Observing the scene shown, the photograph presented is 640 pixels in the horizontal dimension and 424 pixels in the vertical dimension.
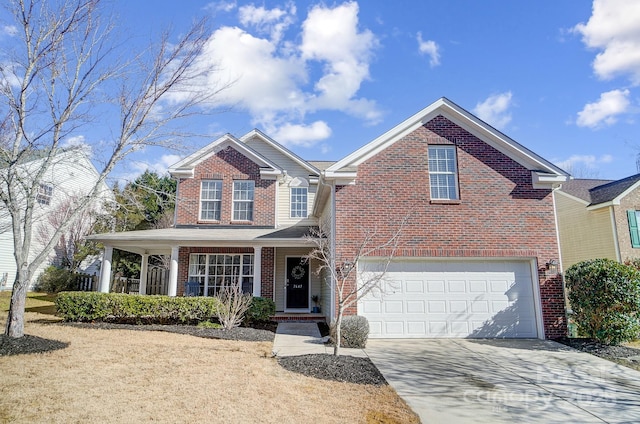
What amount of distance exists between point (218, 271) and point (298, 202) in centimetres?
473

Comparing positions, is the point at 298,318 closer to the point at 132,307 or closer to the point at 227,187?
the point at 132,307

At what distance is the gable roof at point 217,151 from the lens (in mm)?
16125

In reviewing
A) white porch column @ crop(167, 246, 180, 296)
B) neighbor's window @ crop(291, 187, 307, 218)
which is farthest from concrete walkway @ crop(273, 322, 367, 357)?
neighbor's window @ crop(291, 187, 307, 218)

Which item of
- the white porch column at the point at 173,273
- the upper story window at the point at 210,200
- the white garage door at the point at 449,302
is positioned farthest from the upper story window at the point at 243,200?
the white garage door at the point at 449,302

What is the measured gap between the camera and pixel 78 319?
39.0 ft

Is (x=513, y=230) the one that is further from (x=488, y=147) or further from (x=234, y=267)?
(x=234, y=267)

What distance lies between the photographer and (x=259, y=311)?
12508 millimetres

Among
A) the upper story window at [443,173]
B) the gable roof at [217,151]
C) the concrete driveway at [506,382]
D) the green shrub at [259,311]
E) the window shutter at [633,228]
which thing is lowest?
the concrete driveway at [506,382]

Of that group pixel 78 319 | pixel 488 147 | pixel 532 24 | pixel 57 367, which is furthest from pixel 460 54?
pixel 78 319

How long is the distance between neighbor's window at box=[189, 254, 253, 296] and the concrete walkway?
10.7 feet

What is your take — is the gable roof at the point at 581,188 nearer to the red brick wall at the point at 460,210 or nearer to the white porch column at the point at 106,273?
the red brick wall at the point at 460,210

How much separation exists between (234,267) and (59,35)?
9518 millimetres

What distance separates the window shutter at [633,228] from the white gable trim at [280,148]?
14.1 metres

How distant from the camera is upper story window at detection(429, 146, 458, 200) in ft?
37.0
